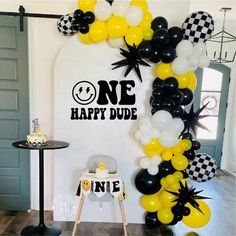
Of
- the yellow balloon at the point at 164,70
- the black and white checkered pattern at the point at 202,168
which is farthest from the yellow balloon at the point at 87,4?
the black and white checkered pattern at the point at 202,168

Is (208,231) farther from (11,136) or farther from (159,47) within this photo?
(11,136)

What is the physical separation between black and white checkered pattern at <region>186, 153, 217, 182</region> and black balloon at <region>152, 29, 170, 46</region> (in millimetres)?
1238

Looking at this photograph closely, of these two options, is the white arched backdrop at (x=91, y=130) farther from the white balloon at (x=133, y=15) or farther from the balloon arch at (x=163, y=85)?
the white balloon at (x=133, y=15)

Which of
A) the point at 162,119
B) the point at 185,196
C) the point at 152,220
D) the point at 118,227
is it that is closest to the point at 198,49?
the point at 162,119

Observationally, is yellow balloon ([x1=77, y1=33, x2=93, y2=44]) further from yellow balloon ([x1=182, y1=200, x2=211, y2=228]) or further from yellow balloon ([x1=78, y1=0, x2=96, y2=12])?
yellow balloon ([x1=182, y1=200, x2=211, y2=228])

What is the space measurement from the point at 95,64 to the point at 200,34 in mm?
1109

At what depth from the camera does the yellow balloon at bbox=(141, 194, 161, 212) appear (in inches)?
107

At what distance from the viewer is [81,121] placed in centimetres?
282

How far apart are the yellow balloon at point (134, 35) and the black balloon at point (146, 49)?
55mm

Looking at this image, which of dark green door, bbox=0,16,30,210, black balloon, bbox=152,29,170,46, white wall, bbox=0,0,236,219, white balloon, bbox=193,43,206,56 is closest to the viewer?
black balloon, bbox=152,29,170,46

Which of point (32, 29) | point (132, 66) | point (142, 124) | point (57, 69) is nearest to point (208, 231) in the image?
point (142, 124)

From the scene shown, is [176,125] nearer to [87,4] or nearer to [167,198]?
[167,198]

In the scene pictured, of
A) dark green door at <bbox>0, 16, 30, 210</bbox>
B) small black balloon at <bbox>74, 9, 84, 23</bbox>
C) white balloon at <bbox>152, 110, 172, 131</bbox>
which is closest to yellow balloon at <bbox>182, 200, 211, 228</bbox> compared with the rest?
white balloon at <bbox>152, 110, 172, 131</bbox>

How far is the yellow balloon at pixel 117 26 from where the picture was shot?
7.95ft
